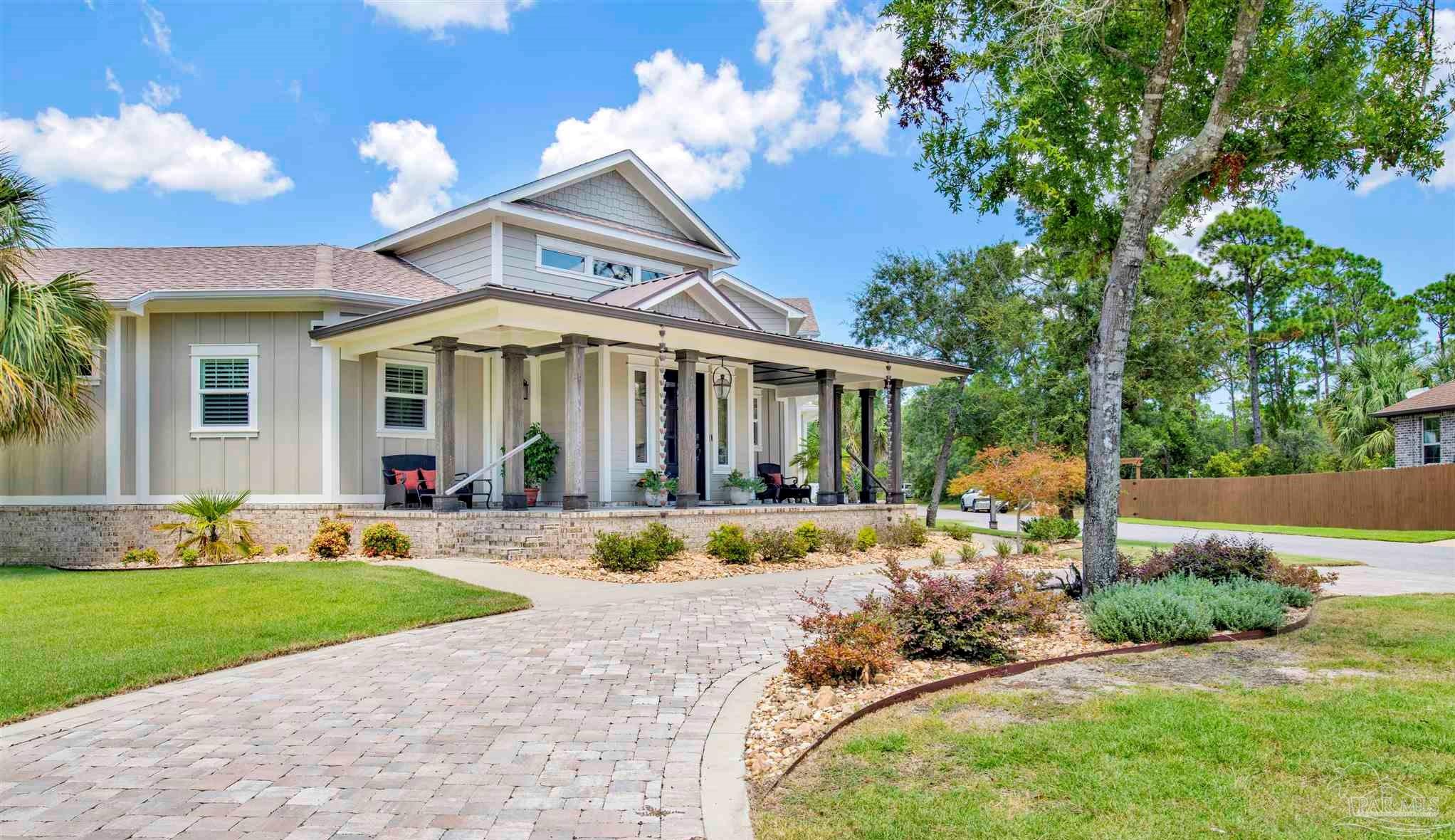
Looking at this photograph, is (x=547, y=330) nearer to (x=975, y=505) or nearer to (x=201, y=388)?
(x=201, y=388)

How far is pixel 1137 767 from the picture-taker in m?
4.35

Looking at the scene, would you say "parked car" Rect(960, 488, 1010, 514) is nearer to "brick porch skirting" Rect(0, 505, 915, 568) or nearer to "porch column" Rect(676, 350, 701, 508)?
"brick porch skirting" Rect(0, 505, 915, 568)

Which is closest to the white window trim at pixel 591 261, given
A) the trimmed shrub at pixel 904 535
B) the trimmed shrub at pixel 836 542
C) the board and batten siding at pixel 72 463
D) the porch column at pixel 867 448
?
the porch column at pixel 867 448

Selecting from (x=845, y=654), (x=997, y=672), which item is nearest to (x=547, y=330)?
(x=845, y=654)

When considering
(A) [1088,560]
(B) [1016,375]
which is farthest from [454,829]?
(B) [1016,375]

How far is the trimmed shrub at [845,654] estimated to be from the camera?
6234 millimetres

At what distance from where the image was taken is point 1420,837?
3.52 m

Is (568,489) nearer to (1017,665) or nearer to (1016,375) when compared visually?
(1017,665)

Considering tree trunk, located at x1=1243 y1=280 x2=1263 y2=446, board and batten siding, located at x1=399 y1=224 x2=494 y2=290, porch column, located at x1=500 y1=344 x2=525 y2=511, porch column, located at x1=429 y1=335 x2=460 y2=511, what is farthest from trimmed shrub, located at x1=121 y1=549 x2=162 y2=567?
tree trunk, located at x1=1243 y1=280 x2=1263 y2=446

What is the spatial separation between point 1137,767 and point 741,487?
13672mm

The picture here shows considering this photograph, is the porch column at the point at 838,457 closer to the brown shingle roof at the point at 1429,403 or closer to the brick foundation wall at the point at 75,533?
the brick foundation wall at the point at 75,533

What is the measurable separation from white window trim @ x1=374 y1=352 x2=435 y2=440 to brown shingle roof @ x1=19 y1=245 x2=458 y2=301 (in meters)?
1.14

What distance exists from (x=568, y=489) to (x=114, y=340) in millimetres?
8178

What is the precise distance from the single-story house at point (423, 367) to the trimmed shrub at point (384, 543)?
1283 millimetres
